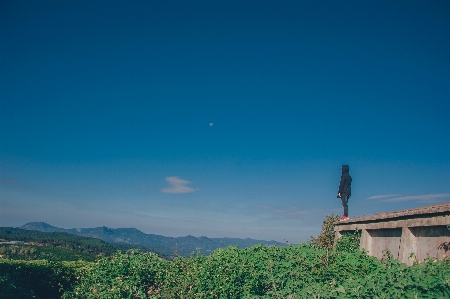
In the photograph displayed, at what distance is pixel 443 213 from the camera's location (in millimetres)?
6277

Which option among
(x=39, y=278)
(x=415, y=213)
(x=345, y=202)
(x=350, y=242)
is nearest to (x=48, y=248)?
(x=39, y=278)

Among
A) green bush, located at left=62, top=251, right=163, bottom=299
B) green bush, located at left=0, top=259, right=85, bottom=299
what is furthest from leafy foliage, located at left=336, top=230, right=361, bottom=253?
green bush, located at left=0, top=259, right=85, bottom=299

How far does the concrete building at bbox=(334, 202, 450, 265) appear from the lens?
20.5ft

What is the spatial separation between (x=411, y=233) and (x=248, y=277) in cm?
440

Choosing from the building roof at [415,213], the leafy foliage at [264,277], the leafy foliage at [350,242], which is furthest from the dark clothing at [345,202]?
the leafy foliage at [264,277]

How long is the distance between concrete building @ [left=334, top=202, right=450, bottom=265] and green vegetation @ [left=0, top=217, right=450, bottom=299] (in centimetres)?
57

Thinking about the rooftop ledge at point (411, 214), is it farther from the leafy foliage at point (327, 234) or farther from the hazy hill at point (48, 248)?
the hazy hill at point (48, 248)

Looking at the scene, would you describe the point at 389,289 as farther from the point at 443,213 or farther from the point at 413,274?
the point at 443,213

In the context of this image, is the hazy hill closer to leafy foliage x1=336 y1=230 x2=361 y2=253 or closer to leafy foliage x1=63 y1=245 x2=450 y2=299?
leafy foliage x1=63 y1=245 x2=450 y2=299

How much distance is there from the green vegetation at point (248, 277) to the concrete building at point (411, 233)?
1.89 feet

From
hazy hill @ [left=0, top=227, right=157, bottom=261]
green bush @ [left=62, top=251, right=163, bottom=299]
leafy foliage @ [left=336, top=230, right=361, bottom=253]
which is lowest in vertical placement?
hazy hill @ [left=0, top=227, right=157, bottom=261]

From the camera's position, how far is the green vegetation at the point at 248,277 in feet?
15.8

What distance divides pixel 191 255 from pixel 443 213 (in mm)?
7288

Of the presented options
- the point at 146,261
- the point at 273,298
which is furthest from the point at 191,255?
the point at 273,298
